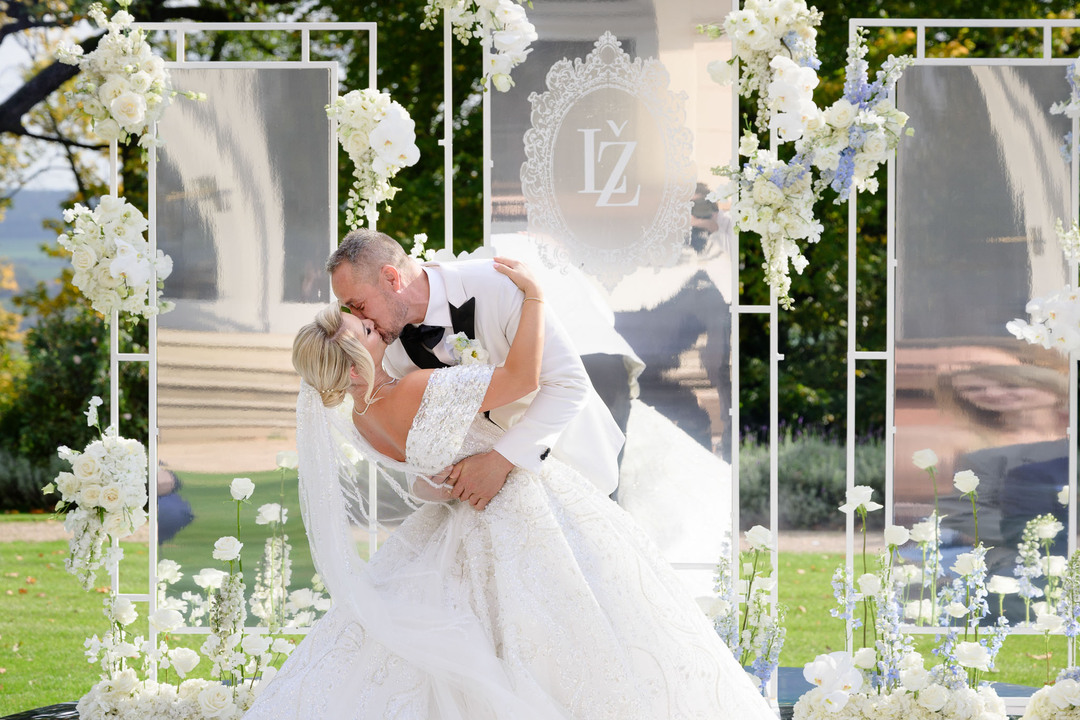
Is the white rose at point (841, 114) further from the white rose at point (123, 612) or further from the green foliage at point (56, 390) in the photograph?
the green foliage at point (56, 390)

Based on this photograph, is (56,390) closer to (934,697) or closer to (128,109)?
(128,109)

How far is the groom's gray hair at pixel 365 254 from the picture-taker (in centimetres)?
293

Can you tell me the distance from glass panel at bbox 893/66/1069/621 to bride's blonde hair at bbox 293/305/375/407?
257 cm

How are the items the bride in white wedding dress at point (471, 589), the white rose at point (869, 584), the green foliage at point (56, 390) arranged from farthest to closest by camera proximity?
1. the green foliage at point (56, 390)
2. the white rose at point (869, 584)
3. the bride in white wedding dress at point (471, 589)

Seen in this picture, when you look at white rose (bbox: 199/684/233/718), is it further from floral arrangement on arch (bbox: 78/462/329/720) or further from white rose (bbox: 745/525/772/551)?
white rose (bbox: 745/525/772/551)

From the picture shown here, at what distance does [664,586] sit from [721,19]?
2.47m

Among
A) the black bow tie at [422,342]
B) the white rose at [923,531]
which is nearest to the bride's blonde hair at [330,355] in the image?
the black bow tie at [422,342]

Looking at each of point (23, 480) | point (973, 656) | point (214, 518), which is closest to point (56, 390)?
point (23, 480)

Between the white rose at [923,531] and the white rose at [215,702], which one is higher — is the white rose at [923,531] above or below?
above

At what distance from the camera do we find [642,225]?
437cm

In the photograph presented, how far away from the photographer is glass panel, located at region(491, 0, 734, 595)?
14.2ft

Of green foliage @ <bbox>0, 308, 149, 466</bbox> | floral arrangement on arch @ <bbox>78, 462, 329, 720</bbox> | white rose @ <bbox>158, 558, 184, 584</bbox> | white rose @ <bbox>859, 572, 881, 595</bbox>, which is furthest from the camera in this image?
green foliage @ <bbox>0, 308, 149, 466</bbox>

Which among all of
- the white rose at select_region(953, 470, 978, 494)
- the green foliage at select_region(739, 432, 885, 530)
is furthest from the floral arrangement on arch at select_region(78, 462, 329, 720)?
the green foliage at select_region(739, 432, 885, 530)

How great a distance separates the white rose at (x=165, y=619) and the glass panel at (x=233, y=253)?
1.27ft
